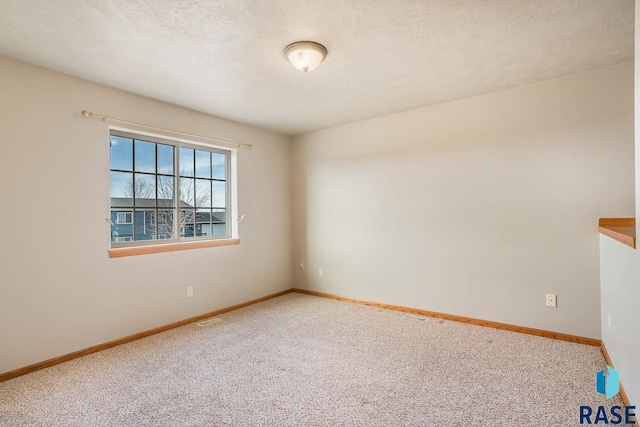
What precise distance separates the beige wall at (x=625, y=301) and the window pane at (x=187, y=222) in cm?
371

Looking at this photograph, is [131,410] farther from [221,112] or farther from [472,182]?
[472,182]

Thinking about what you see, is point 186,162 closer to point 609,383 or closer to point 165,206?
point 165,206

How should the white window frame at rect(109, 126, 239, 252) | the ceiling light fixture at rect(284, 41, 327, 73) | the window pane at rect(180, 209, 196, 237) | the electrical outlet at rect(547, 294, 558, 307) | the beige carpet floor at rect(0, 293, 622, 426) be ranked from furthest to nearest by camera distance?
the window pane at rect(180, 209, 196, 237) < the white window frame at rect(109, 126, 239, 252) < the electrical outlet at rect(547, 294, 558, 307) < the ceiling light fixture at rect(284, 41, 327, 73) < the beige carpet floor at rect(0, 293, 622, 426)

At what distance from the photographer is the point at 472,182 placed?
341 cm

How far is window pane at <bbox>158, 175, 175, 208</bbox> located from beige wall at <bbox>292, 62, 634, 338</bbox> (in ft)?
6.33

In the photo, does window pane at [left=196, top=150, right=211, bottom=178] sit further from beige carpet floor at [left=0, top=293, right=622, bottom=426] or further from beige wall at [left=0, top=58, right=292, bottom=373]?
beige carpet floor at [left=0, top=293, right=622, bottom=426]

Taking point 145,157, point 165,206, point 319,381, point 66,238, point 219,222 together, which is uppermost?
point 145,157

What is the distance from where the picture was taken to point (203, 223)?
12.9 ft

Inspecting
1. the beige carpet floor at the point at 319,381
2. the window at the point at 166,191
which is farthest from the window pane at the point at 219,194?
the beige carpet floor at the point at 319,381

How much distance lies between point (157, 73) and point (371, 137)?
246cm

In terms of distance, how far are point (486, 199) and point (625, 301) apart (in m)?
1.56

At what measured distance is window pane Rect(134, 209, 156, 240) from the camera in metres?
3.30

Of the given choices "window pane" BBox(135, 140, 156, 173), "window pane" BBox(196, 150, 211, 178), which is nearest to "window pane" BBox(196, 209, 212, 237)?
"window pane" BBox(196, 150, 211, 178)

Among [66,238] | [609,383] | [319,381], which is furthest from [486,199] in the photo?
[66,238]
